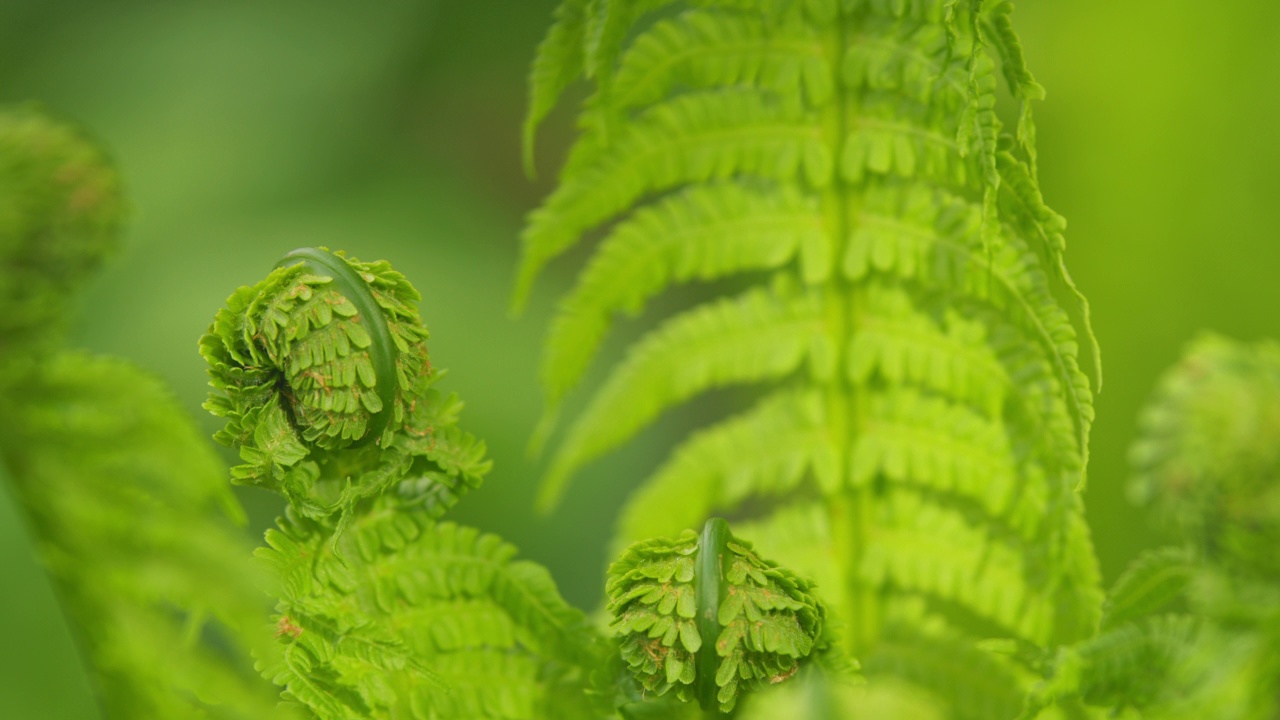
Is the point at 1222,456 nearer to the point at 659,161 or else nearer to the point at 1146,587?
the point at 1146,587

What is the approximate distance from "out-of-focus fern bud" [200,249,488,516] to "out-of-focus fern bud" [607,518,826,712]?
0.15 metres

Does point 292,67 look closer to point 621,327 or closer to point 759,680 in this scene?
point 621,327

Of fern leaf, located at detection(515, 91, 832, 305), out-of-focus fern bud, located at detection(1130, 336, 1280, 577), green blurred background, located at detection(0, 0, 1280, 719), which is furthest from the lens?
green blurred background, located at detection(0, 0, 1280, 719)

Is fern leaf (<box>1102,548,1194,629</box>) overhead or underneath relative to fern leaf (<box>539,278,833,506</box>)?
underneath

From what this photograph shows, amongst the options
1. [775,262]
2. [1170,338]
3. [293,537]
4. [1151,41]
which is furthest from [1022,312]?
[1151,41]

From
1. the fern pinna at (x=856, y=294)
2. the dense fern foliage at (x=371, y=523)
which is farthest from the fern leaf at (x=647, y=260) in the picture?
the dense fern foliage at (x=371, y=523)

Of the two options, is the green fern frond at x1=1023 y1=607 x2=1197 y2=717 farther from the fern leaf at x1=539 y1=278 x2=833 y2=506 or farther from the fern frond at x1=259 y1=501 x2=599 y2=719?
the fern leaf at x1=539 y1=278 x2=833 y2=506

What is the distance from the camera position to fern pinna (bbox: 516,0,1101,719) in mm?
810

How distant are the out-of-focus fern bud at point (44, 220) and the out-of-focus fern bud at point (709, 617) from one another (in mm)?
498

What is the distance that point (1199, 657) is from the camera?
1.89 ft

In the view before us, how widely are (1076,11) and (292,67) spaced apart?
6.98ft

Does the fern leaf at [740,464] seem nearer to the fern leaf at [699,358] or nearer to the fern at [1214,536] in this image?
the fern leaf at [699,358]

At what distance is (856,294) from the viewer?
941 mm

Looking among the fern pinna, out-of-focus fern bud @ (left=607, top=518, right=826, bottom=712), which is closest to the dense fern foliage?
out-of-focus fern bud @ (left=607, top=518, right=826, bottom=712)
